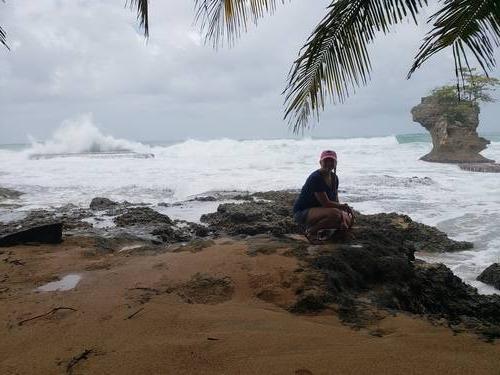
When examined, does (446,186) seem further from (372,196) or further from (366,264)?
(366,264)

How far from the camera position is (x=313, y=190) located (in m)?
5.12

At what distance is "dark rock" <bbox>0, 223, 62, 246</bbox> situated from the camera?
18.2 ft

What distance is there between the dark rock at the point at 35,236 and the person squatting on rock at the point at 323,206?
10.7ft

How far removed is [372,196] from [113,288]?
34.5 feet

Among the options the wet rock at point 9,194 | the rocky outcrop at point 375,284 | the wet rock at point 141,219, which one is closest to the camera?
the rocky outcrop at point 375,284

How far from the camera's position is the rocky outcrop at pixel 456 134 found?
2473cm

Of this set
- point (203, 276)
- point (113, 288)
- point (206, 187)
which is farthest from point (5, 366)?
point (206, 187)

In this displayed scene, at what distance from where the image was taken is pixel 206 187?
15.3 meters

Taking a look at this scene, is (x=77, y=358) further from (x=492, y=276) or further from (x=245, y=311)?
(x=492, y=276)

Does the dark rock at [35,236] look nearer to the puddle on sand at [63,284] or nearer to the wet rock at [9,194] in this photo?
the puddle on sand at [63,284]

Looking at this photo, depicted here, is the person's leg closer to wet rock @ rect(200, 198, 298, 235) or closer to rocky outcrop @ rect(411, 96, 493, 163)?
wet rock @ rect(200, 198, 298, 235)

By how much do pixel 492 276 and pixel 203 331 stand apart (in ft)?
13.8

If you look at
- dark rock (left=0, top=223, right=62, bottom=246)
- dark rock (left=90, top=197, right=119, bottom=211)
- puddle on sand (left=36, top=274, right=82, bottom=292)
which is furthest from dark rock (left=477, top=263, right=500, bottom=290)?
dark rock (left=90, top=197, right=119, bottom=211)

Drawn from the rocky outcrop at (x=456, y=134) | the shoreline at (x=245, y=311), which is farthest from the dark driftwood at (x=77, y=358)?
the rocky outcrop at (x=456, y=134)
